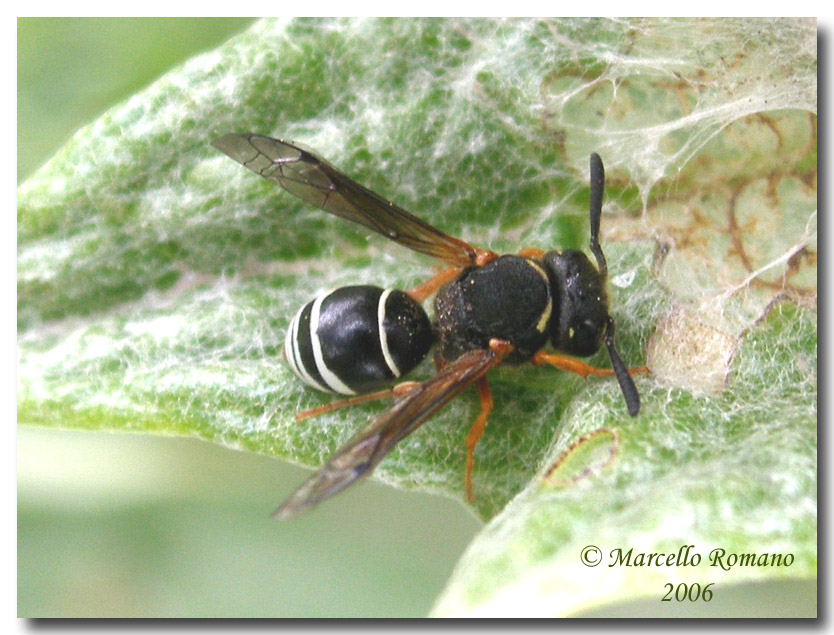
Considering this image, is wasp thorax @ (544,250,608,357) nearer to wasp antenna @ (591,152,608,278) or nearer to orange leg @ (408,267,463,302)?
wasp antenna @ (591,152,608,278)

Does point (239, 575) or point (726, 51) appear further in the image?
point (239, 575)

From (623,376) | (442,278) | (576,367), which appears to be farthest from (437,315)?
(623,376)

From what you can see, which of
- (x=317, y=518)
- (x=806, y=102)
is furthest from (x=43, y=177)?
(x=806, y=102)

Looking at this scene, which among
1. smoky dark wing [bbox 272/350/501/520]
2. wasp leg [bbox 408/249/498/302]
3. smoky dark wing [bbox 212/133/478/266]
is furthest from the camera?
wasp leg [bbox 408/249/498/302]

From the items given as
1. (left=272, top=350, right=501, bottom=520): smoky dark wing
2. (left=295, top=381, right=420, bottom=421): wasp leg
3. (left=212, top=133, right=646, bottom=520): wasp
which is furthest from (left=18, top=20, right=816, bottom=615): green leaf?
(left=272, top=350, right=501, bottom=520): smoky dark wing

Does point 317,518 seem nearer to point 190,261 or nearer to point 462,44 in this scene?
point 190,261

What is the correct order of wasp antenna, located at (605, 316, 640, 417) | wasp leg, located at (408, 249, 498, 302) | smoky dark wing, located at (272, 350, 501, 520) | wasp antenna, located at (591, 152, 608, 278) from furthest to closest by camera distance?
wasp leg, located at (408, 249, 498, 302)
wasp antenna, located at (591, 152, 608, 278)
wasp antenna, located at (605, 316, 640, 417)
smoky dark wing, located at (272, 350, 501, 520)
